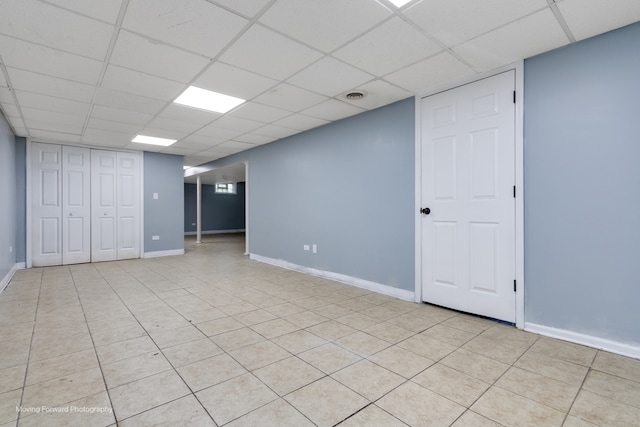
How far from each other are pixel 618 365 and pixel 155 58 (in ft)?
14.2

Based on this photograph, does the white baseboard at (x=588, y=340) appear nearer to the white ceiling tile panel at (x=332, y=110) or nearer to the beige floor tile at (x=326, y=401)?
the beige floor tile at (x=326, y=401)

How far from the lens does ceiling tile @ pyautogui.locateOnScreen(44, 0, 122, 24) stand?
1.96 meters

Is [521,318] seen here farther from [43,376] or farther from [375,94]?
[43,376]

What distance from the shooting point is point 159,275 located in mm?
5078

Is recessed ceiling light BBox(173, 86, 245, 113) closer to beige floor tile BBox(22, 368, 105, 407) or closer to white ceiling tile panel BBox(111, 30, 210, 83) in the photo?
white ceiling tile panel BBox(111, 30, 210, 83)

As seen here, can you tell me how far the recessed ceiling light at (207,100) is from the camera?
A: 11.6ft

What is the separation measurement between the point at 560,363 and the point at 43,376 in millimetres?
3514

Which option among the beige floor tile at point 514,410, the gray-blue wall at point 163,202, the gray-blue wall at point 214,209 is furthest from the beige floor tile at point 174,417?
the gray-blue wall at point 214,209

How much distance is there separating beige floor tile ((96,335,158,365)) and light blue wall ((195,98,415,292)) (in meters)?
2.71

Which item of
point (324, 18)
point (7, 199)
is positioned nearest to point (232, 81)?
point (324, 18)

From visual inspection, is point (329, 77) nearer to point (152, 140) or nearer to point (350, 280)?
point (350, 280)

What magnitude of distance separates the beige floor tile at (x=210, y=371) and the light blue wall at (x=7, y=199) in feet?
13.1

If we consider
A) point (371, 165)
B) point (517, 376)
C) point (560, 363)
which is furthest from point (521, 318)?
point (371, 165)

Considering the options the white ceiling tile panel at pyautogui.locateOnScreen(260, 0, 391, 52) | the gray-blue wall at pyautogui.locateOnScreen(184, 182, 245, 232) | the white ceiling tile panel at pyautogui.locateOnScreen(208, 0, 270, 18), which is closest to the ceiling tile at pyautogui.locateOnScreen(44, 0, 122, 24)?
the white ceiling tile panel at pyautogui.locateOnScreen(208, 0, 270, 18)
